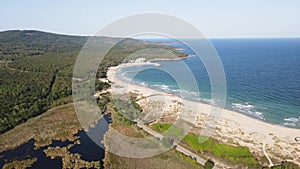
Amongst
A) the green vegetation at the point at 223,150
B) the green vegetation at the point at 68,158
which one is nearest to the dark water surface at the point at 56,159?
the green vegetation at the point at 68,158

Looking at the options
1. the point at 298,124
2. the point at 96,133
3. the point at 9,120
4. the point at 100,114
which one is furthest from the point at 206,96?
the point at 9,120

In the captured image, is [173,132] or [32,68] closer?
[173,132]

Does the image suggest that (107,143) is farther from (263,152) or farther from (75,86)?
(75,86)

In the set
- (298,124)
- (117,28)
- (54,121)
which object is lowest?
(54,121)

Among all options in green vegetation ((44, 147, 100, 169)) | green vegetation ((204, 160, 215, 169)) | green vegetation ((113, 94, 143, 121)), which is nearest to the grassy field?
green vegetation ((204, 160, 215, 169))

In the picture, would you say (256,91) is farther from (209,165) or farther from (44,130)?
(44,130)

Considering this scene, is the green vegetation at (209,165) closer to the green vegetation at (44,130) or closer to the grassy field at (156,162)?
the grassy field at (156,162)
